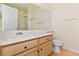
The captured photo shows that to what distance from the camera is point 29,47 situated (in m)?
1.61

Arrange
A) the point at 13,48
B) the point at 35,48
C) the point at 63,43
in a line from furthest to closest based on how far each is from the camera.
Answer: the point at 63,43 < the point at 35,48 < the point at 13,48

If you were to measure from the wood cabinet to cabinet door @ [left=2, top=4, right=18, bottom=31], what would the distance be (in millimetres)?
416

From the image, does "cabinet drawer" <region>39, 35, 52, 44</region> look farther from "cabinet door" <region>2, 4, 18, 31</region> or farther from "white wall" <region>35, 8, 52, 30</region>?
"cabinet door" <region>2, 4, 18, 31</region>

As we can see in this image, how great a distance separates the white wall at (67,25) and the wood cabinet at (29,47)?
30 cm

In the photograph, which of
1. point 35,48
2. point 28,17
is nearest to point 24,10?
point 28,17

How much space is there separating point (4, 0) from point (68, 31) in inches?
63.6

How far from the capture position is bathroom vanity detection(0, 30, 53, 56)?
1.16 meters

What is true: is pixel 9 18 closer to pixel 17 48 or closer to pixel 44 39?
pixel 17 48

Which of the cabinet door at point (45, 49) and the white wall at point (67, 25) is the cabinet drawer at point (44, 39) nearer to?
the cabinet door at point (45, 49)

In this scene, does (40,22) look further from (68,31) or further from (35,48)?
(68,31)

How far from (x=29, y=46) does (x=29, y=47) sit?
0.05 ft

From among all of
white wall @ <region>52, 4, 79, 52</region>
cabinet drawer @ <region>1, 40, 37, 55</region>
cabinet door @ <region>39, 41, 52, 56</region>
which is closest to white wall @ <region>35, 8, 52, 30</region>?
white wall @ <region>52, 4, 79, 52</region>

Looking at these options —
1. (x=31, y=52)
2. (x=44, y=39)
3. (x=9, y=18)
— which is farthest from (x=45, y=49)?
(x=9, y=18)

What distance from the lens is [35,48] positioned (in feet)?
5.84
